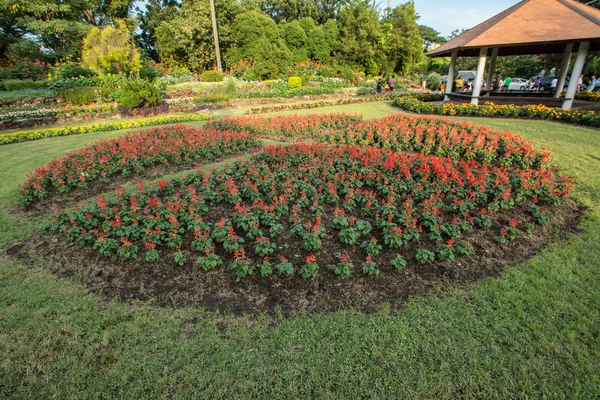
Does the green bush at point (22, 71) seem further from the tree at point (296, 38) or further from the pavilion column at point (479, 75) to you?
the pavilion column at point (479, 75)

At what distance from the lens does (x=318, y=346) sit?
269 centimetres

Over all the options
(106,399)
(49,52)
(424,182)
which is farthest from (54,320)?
(49,52)

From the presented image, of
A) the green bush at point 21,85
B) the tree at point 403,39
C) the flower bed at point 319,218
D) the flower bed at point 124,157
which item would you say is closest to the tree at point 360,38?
the tree at point 403,39

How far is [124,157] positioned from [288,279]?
18.3ft

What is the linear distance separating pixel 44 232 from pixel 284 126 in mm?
7453

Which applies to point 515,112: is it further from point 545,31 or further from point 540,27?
point 540,27

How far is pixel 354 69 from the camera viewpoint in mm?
31750

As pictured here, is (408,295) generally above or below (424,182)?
below

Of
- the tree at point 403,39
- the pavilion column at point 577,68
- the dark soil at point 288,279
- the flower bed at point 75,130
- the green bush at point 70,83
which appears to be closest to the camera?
the dark soil at point 288,279

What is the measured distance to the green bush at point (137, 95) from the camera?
14.5 meters

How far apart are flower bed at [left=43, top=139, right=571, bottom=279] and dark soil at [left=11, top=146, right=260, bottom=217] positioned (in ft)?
4.29

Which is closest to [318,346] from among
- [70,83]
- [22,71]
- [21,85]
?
[70,83]

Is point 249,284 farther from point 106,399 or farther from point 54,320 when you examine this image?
point 54,320

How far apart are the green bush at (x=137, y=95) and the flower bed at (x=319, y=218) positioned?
11.7 metres
